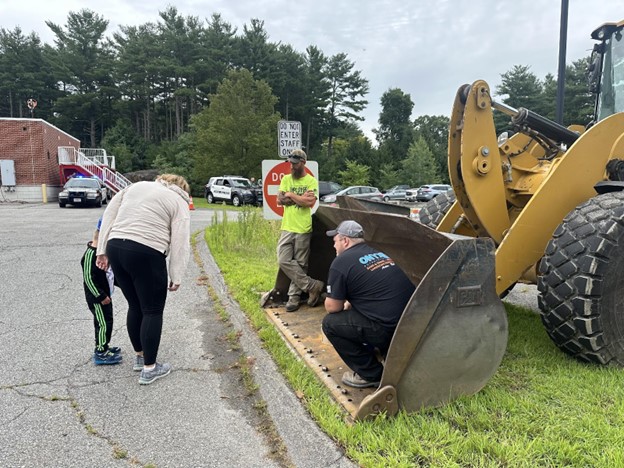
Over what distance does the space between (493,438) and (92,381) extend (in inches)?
116

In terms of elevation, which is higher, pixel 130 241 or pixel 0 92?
pixel 0 92

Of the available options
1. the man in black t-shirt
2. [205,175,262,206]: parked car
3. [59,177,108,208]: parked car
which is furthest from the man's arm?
[205,175,262,206]: parked car

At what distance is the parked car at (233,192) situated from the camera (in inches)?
1060

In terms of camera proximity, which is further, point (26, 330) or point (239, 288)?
point (239, 288)

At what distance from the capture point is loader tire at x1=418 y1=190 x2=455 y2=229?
15.6 ft

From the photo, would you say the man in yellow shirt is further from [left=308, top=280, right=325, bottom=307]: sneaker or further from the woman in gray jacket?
the woman in gray jacket

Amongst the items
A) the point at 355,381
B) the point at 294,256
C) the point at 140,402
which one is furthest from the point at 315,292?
the point at 140,402

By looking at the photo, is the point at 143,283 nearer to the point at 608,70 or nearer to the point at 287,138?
the point at 287,138

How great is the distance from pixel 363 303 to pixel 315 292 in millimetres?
2005

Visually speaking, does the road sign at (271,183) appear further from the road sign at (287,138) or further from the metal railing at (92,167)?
the metal railing at (92,167)

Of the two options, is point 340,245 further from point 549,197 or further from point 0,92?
point 0,92

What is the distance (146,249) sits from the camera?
10.8 ft

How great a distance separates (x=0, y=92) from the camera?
54.8 metres

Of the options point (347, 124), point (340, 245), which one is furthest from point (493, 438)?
point (347, 124)
